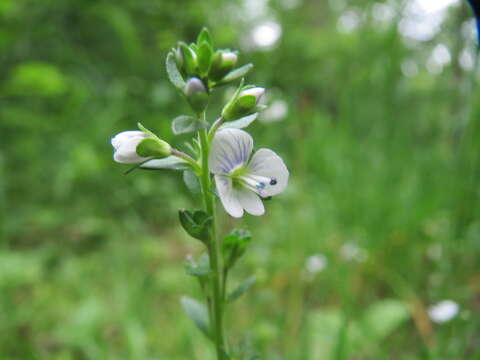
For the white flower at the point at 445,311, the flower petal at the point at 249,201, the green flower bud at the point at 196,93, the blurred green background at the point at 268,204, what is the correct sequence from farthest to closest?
the blurred green background at the point at 268,204 → the white flower at the point at 445,311 → the flower petal at the point at 249,201 → the green flower bud at the point at 196,93

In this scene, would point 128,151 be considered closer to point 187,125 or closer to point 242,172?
point 187,125

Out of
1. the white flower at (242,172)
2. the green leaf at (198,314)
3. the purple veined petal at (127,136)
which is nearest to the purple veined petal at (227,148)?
the white flower at (242,172)

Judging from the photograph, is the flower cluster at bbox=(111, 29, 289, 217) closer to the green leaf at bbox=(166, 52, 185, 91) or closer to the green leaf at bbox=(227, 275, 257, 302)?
the green leaf at bbox=(166, 52, 185, 91)

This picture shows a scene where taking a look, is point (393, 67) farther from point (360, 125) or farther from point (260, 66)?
point (260, 66)

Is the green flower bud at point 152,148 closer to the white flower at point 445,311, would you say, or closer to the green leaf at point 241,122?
the green leaf at point 241,122

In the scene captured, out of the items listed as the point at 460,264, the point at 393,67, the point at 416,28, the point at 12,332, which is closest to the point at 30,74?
the point at 12,332

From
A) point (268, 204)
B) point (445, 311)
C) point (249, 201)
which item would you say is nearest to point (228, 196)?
point (249, 201)

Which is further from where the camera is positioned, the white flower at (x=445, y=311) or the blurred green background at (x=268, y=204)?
the blurred green background at (x=268, y=204)
